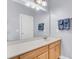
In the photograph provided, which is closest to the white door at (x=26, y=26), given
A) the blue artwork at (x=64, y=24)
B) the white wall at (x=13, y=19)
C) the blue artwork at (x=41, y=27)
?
the white wall at (x=13, y=19)

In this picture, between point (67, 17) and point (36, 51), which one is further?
point (67, 17)

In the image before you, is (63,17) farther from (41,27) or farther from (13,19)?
(13,19)

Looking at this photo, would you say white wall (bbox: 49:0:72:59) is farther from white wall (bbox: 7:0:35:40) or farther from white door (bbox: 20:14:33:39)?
white wall (bbox: 7:0:35:40)

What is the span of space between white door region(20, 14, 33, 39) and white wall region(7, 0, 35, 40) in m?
0.09

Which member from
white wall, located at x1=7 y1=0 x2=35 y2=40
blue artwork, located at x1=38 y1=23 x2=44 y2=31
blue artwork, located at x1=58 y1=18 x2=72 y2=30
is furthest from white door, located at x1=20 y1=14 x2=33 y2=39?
blue artwork, located at x1=58 y1=18 x2=72 y2=30

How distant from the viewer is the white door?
2095 mm

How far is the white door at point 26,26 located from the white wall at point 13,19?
94 millimetres

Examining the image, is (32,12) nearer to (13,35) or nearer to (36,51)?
(13,35)

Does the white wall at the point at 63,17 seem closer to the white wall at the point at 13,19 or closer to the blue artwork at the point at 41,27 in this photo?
the blue artwork at the point at 41,27

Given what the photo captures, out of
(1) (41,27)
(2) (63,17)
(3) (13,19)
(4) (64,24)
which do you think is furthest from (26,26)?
(2) (63,17)

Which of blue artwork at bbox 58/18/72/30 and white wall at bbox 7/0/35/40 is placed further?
blue artwork at bbox 58/18/72/30
